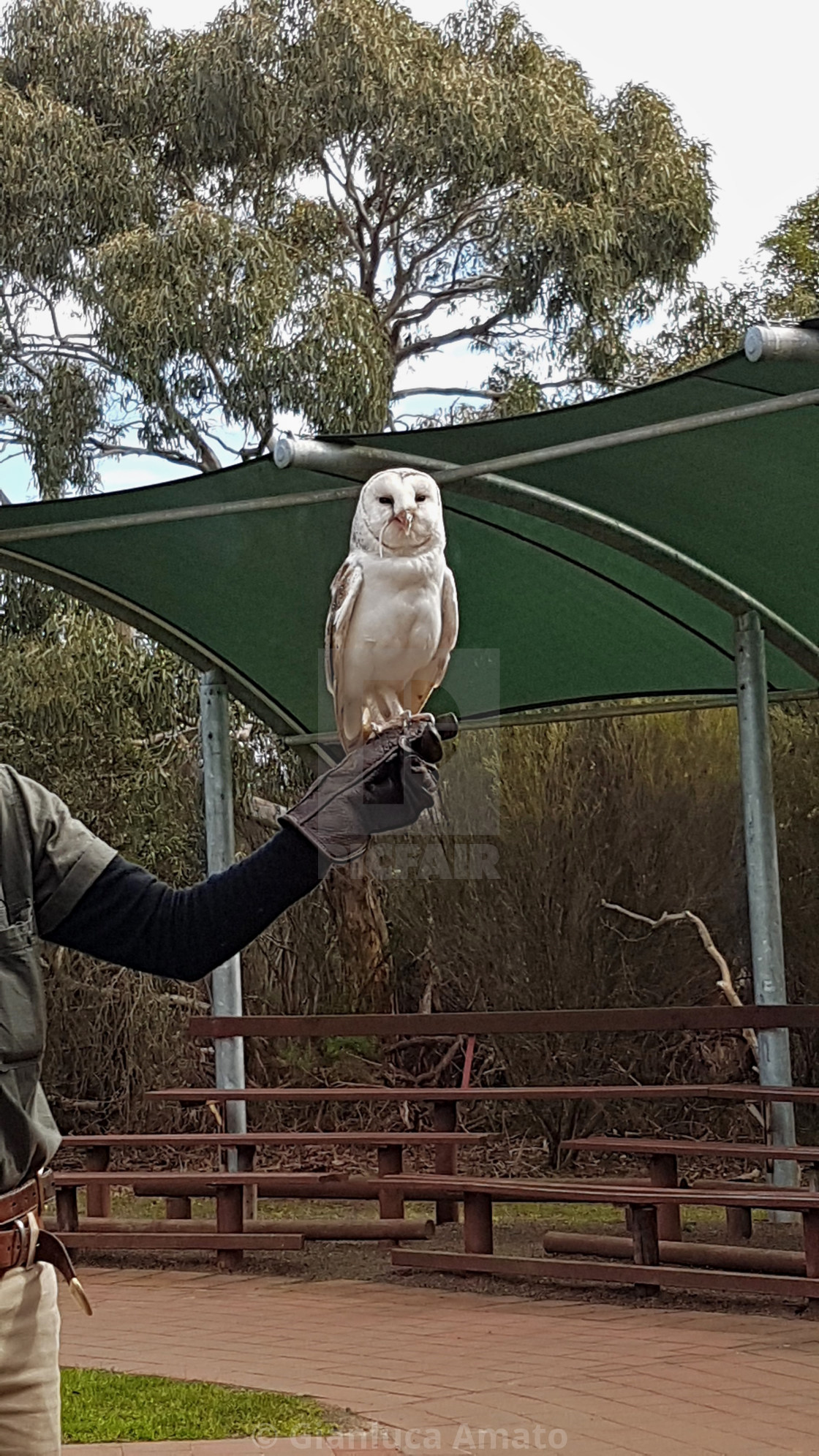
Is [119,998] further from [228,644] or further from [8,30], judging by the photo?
[8,30]

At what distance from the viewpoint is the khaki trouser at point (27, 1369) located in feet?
6.45

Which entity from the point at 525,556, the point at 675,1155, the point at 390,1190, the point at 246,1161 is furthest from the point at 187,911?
the point at 246,1161

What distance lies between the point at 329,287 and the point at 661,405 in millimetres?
9171

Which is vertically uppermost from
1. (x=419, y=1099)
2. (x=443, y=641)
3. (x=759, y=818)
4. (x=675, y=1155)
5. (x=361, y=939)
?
(x=443, y=641)

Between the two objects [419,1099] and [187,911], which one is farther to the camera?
[419,1099]

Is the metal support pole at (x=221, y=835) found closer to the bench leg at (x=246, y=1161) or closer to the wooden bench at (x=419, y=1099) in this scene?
the wooden bench at (x=419, y=1099)

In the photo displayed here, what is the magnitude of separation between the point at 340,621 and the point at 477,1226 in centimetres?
293

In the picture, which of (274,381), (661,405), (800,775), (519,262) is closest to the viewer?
(661,405)

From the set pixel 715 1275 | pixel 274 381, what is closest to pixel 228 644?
pixel 715 1275

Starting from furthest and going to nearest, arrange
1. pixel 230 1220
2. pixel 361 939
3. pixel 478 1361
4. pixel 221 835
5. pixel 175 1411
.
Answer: pixel 361 939
pixel 221 835
pixel 230 1220
pixel 478 1361
pixel 175 1411

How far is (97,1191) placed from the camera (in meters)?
6.80

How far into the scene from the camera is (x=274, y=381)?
42.7 feet

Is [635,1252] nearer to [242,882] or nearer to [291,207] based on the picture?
[242,882]

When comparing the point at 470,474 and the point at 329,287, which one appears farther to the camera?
the point at 329,287
